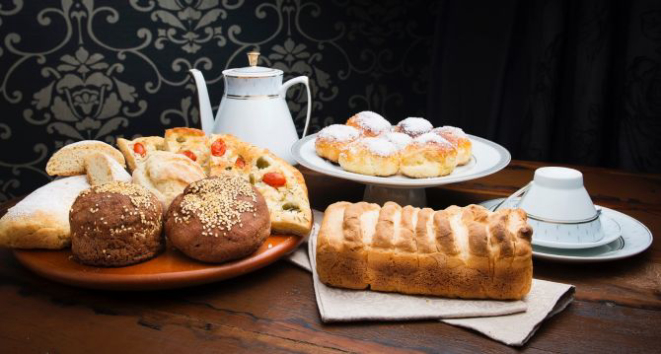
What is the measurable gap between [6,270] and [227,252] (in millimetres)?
407

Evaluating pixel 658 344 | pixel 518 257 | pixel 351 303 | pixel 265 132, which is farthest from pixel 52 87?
pixel 658 344

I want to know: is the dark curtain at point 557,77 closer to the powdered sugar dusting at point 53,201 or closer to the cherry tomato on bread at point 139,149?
the cherry tomato on bread at point 139,149

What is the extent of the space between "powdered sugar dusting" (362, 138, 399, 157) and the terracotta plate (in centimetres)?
34

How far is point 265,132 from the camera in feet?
4.52

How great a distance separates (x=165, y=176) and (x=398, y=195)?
1.65 ft

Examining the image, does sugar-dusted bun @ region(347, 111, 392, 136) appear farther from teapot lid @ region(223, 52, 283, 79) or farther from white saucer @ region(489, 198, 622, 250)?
white saucer @ region(489, 198, 622, 250)

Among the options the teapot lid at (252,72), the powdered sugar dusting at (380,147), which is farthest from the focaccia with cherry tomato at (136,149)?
the powdered sugar dusting at (380,147)

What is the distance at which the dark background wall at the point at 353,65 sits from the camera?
187cm

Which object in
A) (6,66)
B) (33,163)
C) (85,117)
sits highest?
(6,66)

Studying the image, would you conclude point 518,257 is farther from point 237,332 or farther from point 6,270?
point 6,270

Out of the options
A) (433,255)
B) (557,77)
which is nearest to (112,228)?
(433,255)

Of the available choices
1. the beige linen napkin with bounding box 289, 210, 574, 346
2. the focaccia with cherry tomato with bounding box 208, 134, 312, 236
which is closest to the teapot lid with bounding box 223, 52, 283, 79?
the focaccia with cherry tomato with bounding box 208, 134, 312, 236

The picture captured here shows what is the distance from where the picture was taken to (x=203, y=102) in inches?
56.4

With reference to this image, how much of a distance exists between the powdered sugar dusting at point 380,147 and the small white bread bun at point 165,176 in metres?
0.36
